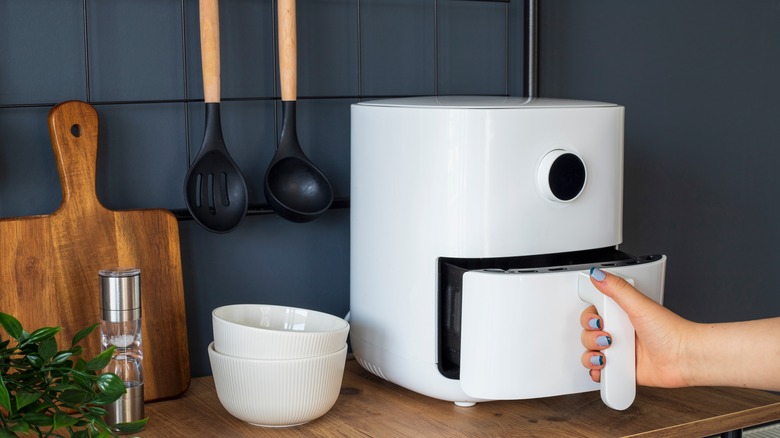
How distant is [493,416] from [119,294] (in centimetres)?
45

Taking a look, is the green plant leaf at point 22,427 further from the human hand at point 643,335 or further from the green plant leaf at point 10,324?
the human hand at point 643,335

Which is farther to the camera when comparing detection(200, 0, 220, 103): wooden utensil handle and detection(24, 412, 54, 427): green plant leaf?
detection(200, 0, 220, 103): wooden utensil handle

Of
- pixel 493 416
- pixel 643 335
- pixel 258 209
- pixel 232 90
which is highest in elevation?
pixel 232 90

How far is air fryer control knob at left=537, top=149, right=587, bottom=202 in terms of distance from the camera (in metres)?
1.03

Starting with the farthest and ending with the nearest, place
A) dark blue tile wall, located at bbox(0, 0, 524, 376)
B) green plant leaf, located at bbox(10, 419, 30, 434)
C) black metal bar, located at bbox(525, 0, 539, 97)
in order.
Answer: black metal bar, located at bbox(525, 0, 539, 97) → dark blue tile wall, located at bbox(0, 0, 524, 376) → green plant leaf, located at bbox(10, 419, 30, 434)

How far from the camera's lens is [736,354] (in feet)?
3.27

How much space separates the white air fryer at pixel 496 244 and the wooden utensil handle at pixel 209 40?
199 mm

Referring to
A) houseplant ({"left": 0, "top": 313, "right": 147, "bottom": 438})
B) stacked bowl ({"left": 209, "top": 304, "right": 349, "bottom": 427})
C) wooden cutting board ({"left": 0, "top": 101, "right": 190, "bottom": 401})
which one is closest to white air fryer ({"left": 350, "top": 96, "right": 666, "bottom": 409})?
stacked bowl ({"left": 209, "top": 304, "right": 349, "bottom": 427})

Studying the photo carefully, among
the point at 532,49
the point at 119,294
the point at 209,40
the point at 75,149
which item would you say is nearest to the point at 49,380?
the point at 119,294

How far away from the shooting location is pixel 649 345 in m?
1.02

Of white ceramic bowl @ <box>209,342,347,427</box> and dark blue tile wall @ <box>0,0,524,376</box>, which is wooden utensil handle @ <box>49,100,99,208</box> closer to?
dark blue tile wall @ <box>0,0,524,376</box>

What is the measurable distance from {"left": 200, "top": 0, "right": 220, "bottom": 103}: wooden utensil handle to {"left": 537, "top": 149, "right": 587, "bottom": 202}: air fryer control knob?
41 centimetres

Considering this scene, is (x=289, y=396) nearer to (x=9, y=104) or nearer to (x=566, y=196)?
(x=566, y=196)

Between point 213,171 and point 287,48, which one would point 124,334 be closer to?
point 213,171
